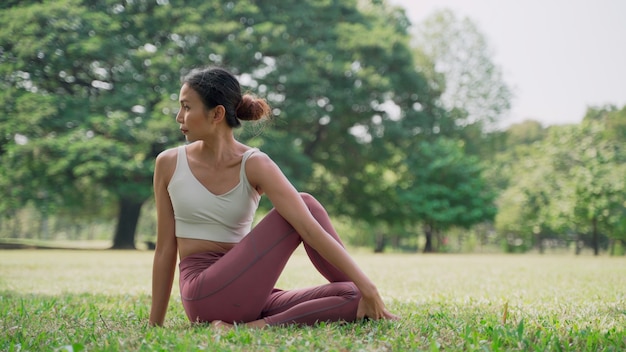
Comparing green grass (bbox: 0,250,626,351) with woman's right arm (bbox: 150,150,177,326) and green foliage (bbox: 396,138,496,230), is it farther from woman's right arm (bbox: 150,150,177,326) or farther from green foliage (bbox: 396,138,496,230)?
green foliage (bbox: 396,138,496,230)

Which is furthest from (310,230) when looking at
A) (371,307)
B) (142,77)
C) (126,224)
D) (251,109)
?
(126,224)

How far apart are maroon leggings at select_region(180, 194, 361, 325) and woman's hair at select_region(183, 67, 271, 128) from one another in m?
0.61

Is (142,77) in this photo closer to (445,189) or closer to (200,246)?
(445,189)

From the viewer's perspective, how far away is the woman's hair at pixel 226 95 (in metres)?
3.36

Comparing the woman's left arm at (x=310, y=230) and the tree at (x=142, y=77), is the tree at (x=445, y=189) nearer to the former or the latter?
the tree at (x=142, y=77)

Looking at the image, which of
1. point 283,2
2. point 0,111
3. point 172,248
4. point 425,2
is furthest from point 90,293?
point 425,2

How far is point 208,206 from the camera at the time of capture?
11.1ft

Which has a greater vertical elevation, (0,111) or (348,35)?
(348,35)

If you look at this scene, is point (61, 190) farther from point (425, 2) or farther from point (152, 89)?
→ point (425, 2)

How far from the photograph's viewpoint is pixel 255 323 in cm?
334

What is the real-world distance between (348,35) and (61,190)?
1237 cm

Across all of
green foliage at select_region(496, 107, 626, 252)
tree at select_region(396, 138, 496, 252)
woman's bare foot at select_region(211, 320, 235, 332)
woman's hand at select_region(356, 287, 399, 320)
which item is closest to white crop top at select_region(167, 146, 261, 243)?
woman's bare foot at select_region(211, 320, 235, 332)

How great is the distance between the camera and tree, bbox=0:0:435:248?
1923 centimetres

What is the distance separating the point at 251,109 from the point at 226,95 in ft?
0.62
